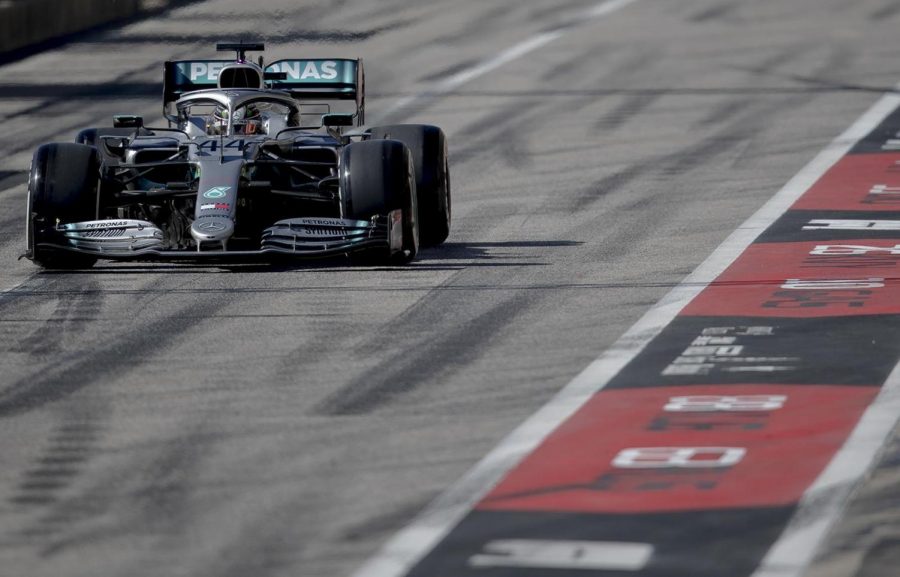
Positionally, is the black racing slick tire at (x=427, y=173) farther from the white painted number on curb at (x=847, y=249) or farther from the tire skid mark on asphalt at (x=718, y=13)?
the tire skid mark on asphalt at (x=718, y=13)

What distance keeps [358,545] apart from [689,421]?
2.60 meters

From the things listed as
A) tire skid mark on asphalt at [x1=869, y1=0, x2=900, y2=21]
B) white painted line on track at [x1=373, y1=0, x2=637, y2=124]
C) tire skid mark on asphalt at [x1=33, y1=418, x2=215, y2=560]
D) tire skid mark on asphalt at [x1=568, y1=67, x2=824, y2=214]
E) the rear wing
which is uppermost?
the rear wing

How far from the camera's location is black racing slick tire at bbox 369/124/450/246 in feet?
52.7

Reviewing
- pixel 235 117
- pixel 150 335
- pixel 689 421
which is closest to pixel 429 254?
pixel 235 117

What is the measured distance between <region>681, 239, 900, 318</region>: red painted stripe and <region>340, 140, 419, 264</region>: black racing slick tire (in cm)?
239

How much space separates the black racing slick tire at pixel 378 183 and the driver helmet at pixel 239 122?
1553 millimetres

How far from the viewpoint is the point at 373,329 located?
1286 cm

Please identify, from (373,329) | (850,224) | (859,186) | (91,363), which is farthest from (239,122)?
(859,186)

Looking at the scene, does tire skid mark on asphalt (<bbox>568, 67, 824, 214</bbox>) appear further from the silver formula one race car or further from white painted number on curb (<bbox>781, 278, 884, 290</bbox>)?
white painted number on curb (<bbox>781, 278, 884, 290</bbox>)

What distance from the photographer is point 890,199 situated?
1892cm

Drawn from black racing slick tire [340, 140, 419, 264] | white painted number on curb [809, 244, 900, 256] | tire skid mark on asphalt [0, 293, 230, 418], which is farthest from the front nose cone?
white painted number on curb [809, 244, 900, 256]

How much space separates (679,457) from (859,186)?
1067 cm

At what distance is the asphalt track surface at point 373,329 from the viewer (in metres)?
8.72

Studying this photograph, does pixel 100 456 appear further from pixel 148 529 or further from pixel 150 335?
pixel 150 335
